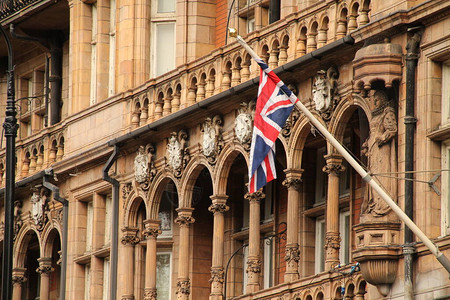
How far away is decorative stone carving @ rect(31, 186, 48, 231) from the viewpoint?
4556 cm

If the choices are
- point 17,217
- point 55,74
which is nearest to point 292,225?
point 17,217

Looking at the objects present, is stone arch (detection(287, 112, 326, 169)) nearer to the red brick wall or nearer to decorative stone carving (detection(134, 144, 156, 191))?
decorative stone carving (detection(134, 144, 156, 191))

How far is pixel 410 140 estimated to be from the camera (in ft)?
101

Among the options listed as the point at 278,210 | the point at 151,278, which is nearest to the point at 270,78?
the point at 278,210

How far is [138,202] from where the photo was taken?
4122 centimetres

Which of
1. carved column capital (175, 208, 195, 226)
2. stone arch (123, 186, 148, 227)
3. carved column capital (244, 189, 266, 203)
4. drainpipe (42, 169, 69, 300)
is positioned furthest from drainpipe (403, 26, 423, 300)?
drainpipe (42, 169, 69, 300)

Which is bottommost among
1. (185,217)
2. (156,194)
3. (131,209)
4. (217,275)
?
(217,275)

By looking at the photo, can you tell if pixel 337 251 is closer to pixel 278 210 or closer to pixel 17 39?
pixel 278 210

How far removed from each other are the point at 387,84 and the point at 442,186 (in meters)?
2.07

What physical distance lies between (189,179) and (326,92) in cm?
603

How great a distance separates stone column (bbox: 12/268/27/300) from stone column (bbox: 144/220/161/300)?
7407 mm

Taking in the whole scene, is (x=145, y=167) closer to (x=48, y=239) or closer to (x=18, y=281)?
(x=48, y=239)

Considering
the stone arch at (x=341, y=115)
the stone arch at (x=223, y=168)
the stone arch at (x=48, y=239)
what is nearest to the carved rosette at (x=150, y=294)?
the stone arch at (x=223, y=168)

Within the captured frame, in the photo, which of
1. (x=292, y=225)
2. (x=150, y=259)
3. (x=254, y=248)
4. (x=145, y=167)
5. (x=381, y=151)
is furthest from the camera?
(x=145, y=167)
